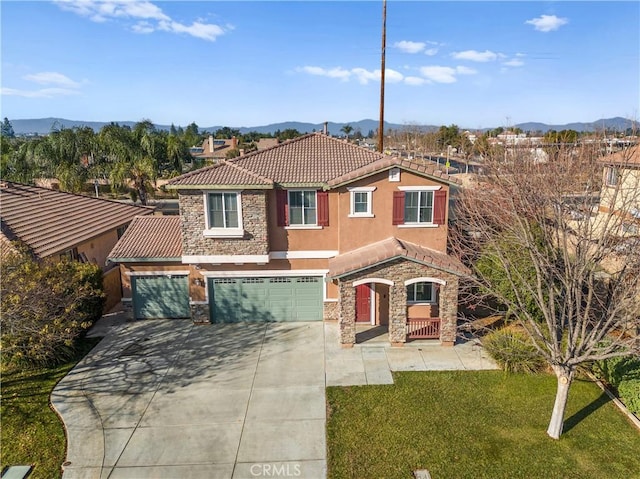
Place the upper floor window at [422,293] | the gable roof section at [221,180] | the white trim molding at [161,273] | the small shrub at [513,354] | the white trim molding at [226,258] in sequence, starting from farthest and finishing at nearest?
the white trim molding at [161,273] → the upper floor window at [422,293] → the white trim molding at [226,258] → the gable roof section at [221,180] → the small shrub at [513,354]

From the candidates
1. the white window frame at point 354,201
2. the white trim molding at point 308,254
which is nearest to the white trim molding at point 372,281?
the white trim molding at point 308,254

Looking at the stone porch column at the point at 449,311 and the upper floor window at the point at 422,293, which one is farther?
the upper floor window at the point at 422,293

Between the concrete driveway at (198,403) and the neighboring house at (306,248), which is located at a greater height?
the neighboring house at (306,248)

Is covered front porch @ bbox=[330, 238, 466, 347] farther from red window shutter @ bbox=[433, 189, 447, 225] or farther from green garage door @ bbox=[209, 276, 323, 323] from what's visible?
green garage door @ bbox=[209, 276, 323, 323]

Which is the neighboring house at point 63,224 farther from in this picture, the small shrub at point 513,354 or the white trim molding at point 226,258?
the small shrub at point 513,354
